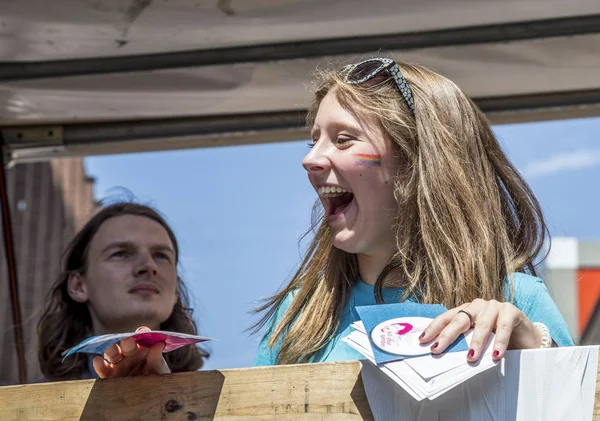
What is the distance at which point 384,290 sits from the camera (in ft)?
6.12

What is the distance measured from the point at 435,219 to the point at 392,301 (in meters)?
0.19

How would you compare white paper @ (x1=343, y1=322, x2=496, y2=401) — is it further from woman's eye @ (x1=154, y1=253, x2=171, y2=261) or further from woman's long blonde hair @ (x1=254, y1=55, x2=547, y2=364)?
woman's eye @ (x1=154, y1=253, x2=171, y2=261)

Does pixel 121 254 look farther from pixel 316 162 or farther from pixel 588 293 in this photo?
pixel 588 293

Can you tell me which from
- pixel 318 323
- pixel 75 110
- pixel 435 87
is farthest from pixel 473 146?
pixel 75 110

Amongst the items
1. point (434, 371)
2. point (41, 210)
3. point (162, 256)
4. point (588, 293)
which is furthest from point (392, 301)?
point (588, 293)

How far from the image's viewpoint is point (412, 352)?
1.37 m

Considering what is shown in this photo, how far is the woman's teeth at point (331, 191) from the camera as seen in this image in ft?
6.05

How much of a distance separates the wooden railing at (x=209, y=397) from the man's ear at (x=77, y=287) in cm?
161

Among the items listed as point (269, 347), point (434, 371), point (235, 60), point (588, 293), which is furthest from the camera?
point (588, 293)

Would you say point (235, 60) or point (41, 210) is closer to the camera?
point (235, 60)

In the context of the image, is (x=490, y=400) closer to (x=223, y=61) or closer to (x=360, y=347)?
(x=360, y=347)

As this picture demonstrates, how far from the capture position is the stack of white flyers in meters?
1.33

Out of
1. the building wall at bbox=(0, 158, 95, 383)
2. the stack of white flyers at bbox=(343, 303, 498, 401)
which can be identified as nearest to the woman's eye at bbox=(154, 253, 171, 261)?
the stack of white flyers at bbox=(343, 303, 498, 401)

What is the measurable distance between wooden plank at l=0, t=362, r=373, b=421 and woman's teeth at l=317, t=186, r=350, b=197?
0.47 meters
